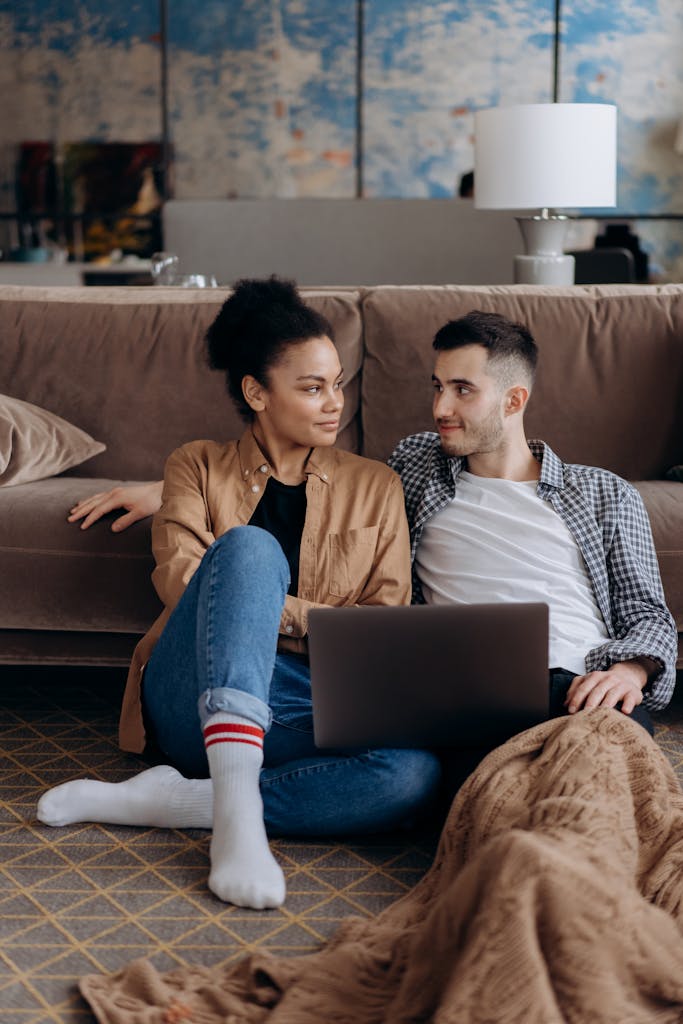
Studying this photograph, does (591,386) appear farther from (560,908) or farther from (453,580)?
(560,908)

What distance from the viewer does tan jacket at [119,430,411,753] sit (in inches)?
77.6

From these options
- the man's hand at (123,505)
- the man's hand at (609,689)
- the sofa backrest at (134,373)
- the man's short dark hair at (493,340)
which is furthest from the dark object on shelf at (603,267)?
the man's hand at (609,689)

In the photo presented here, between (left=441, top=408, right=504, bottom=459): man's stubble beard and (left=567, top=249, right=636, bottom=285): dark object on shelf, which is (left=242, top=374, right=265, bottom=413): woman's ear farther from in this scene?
(left=567, top=249, right=636, bottom=285): dark object on shelf

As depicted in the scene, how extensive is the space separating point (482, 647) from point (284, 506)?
1.74 feet

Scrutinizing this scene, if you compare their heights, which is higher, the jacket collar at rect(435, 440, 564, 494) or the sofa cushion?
the jacket collar at rect(435, 440, 564, 494)

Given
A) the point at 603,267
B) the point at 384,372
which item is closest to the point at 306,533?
the point at 384,372

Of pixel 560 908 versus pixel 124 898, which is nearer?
pixel 560 908

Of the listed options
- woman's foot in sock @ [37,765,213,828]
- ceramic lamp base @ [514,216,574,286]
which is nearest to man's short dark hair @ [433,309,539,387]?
woman's foot in sock @ [37,765,213,828]

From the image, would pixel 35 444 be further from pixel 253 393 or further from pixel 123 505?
pixel 253 393

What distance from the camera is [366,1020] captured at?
135 centimetres

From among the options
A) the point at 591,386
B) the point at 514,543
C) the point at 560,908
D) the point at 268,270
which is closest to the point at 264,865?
the point at 560,908

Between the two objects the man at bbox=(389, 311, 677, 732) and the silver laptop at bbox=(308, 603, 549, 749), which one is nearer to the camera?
the silver laptop at bbox=(308, 603, 549, 749)

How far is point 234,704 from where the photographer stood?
1.69 m

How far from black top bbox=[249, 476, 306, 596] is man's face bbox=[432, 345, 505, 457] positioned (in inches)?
11.0
